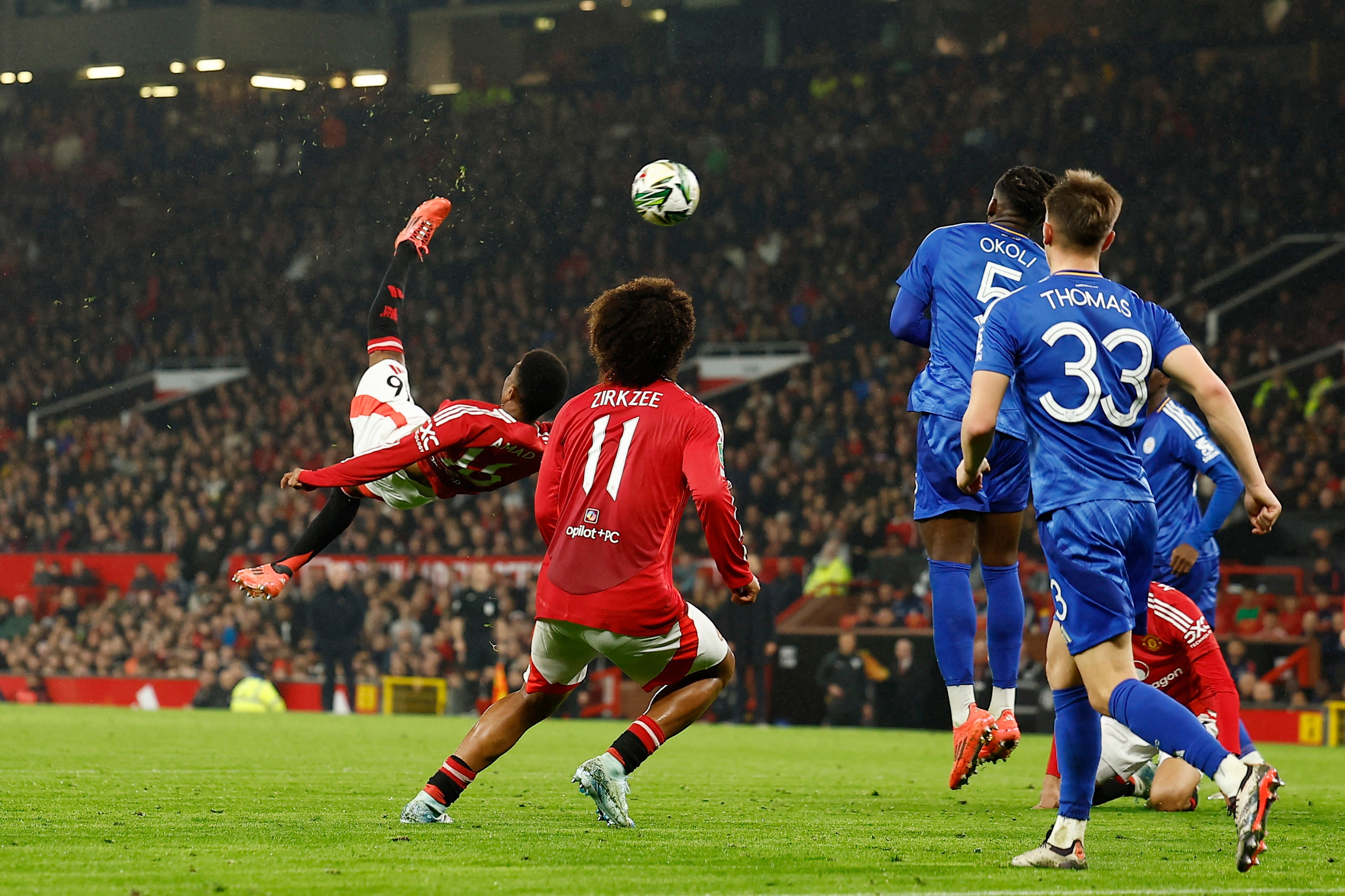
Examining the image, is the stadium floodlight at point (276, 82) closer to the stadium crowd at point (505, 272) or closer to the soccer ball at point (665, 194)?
the stadium crowd at point (505, 272)

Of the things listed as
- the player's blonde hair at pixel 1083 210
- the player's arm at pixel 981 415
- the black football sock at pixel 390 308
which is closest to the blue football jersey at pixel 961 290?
the player's blonde hair at pixel 1083 210

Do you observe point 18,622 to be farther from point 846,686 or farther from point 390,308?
point 390,308

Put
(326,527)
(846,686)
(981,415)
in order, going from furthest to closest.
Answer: (846,686), (326,527), (981,415)

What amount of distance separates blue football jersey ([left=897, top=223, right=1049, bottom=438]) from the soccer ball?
2.27 metres

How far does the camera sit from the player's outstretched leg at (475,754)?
19.3ft

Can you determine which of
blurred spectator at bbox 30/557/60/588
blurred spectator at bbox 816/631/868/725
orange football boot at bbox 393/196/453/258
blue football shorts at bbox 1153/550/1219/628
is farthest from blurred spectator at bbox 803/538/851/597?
blurred spectator at bbox 30/557/60/588

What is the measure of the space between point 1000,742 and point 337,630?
14.7 meters

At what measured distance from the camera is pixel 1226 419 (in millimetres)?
4789

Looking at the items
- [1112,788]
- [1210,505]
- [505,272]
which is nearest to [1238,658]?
[1210,505]

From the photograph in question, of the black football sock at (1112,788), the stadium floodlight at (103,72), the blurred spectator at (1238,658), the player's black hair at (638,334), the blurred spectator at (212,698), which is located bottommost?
the blurred spectator at (212,698)

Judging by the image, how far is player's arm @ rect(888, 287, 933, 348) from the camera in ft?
22.0

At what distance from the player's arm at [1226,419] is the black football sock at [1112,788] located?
9.41 ft

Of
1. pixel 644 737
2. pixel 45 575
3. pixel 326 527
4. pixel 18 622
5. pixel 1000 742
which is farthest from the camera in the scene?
pixel 45 575

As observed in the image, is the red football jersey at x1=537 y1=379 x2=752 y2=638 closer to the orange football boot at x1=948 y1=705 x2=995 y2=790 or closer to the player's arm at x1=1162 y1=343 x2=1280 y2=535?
the orange football boot at x1=948 y1=705 x2=995 y2=790
